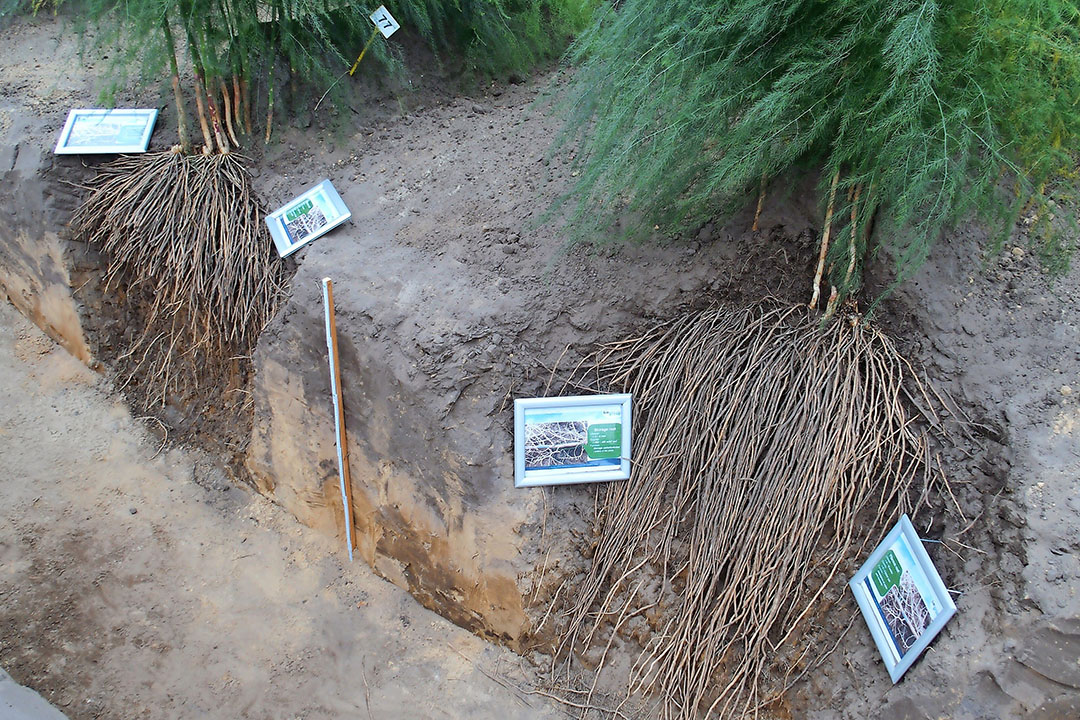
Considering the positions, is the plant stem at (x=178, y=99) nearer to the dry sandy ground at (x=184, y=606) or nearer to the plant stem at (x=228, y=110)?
the plant stem at (x=228, y=110)

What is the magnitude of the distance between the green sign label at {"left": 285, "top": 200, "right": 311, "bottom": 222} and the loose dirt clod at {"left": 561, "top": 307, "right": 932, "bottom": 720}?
1457 mm

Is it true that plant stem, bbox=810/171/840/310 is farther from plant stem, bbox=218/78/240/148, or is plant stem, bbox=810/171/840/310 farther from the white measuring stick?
plant stem, bbox=218/78/240/148

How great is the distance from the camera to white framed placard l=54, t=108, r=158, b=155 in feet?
12.2

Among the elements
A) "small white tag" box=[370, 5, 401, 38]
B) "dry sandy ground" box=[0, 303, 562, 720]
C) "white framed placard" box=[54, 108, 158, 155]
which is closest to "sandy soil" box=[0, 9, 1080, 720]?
"dry sandy ground" box=[0, 303, 562, 720]

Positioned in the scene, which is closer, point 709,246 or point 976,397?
point 976,397

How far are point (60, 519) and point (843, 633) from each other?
10.1 feet

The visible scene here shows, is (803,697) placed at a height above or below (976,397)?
below

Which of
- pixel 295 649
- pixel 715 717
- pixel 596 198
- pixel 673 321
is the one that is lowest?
pixel 715 717

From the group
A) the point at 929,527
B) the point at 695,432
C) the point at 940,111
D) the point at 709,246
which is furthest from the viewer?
the point at 709,246

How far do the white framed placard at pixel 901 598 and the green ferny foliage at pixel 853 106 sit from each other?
0.86 m

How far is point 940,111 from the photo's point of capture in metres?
2.19

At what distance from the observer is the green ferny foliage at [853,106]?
2211 mm

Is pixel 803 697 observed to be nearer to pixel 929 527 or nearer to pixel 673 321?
pixel 929 527

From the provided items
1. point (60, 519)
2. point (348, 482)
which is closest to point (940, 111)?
point (348, 482)
